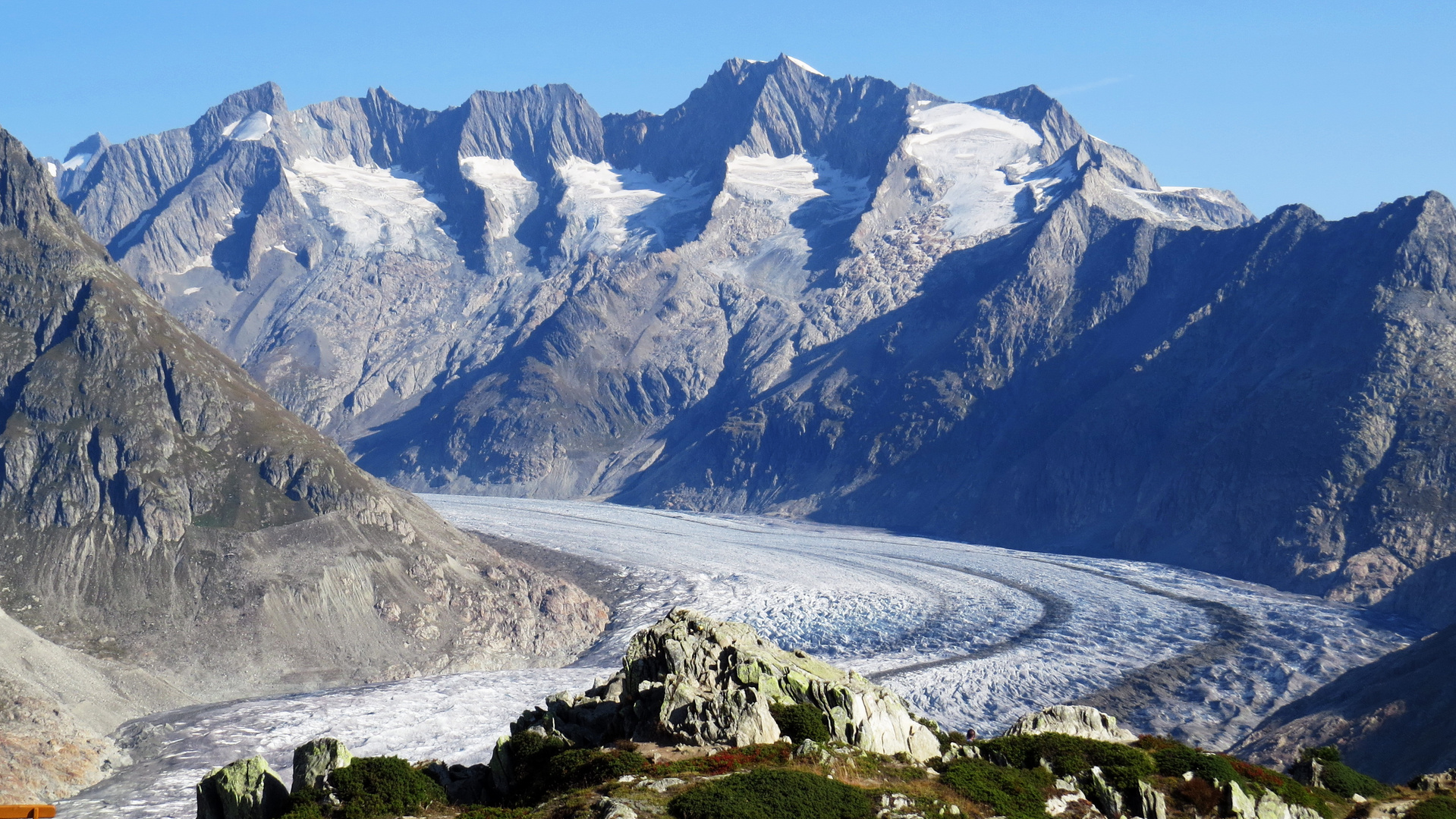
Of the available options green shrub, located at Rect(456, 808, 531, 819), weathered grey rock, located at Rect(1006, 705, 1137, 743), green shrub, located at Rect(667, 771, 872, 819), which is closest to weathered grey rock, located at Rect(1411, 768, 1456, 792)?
weathered grey rock, located at Rect(1006, 705, 1137, 743)

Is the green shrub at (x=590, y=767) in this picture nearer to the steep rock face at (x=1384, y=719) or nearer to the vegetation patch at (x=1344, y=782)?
the vegetation patch at (x=1344, y=782)

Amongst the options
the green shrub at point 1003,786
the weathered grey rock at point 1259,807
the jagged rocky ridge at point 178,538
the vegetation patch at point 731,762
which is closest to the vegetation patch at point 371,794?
the vegetation patch at point 731,762

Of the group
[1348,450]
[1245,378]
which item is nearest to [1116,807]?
[1348,450]

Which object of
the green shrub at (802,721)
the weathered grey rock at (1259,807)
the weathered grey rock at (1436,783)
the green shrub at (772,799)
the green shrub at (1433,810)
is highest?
the green shrub at (802,721)

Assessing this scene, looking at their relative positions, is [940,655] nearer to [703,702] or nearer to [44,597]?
[703,702]

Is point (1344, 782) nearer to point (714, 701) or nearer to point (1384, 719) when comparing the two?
point (714, 701)
